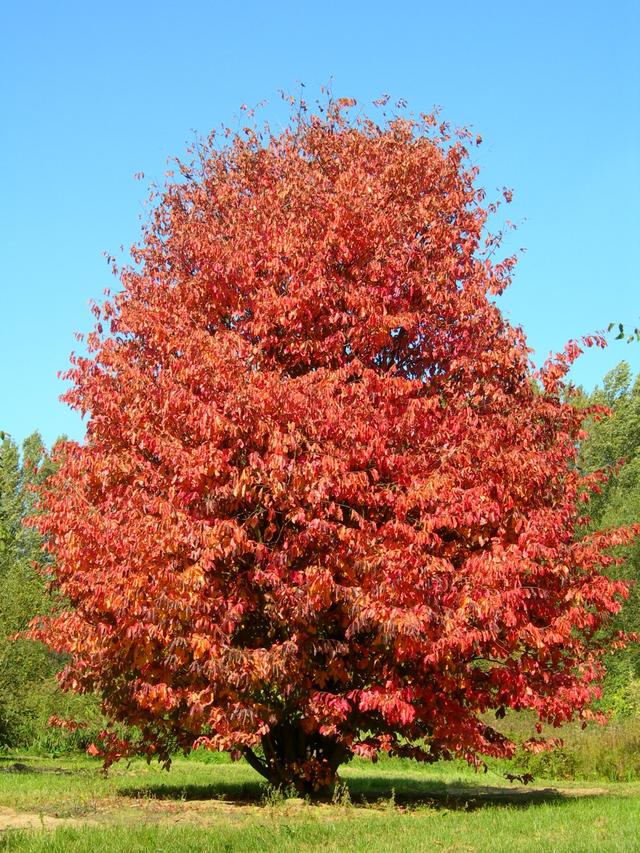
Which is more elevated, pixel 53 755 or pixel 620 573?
pixel 620 573

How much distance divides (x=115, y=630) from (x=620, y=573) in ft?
109

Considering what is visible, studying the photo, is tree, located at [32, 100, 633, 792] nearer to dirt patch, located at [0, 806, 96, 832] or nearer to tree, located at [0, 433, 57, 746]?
dirt patch, located at [0, 806, 96, 832]

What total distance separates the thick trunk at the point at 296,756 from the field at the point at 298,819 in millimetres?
401

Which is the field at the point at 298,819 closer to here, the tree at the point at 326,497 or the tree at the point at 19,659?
the tree at the point at 326,497

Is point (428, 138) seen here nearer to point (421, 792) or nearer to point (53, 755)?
point (421, 792)

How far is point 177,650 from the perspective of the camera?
11.5 m

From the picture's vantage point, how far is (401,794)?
1670 cm

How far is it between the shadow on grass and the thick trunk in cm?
39

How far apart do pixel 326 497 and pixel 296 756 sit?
5.38 m

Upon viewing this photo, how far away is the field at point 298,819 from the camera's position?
8844 mm

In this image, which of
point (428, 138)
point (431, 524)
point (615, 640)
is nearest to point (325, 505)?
point (431, 524)

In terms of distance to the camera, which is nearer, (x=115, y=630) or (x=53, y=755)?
(x=115, y=630)

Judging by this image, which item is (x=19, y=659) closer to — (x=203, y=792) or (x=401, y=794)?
(x=203, y=792)

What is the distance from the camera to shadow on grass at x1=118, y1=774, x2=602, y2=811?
14273mm
